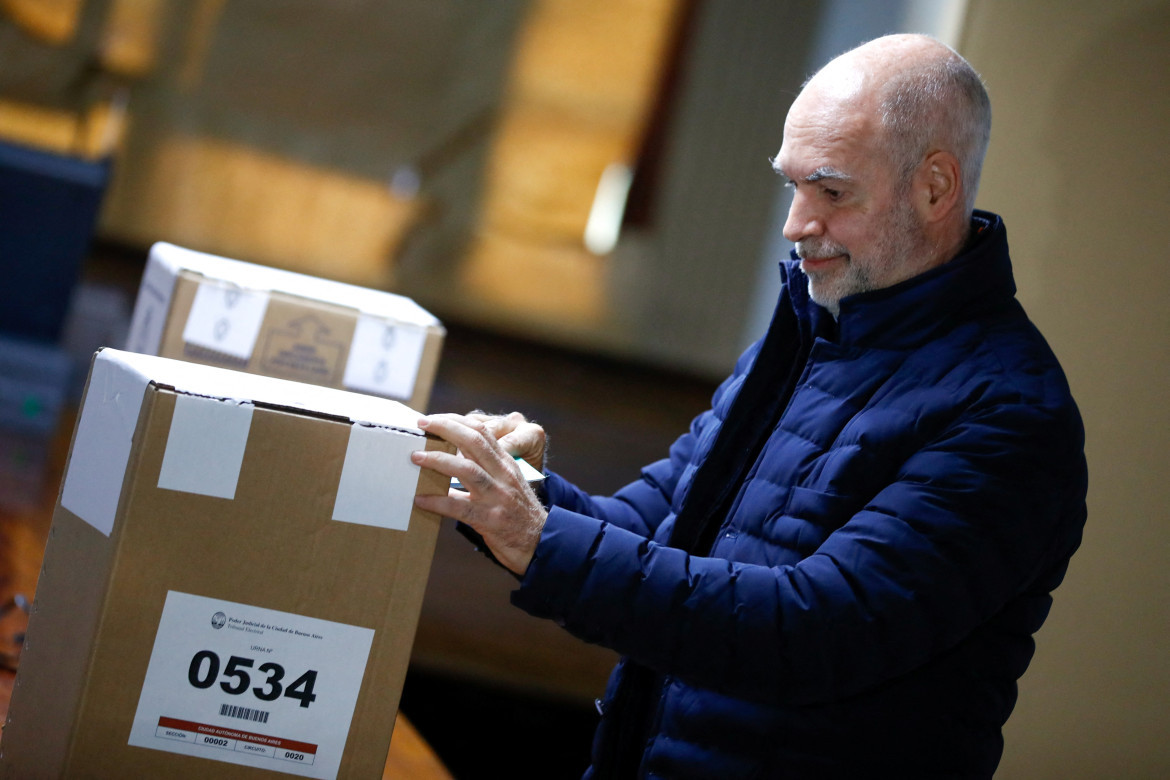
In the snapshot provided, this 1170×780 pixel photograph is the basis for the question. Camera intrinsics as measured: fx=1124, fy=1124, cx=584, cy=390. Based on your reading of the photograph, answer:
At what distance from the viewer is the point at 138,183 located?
6.26 meters

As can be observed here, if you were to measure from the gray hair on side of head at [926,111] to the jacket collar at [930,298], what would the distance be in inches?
4.0

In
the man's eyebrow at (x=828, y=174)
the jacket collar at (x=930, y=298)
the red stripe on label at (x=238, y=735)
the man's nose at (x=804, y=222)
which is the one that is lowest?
the red stripe on label at (x=238, y=735)

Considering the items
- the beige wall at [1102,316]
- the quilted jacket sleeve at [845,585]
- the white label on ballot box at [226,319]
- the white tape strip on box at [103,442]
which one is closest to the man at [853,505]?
the quilted jacket sleeve at [845,585]

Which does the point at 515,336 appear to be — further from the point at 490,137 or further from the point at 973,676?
the point at 973,676

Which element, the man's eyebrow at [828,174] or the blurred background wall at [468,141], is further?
the blurred background wall at [468,141]

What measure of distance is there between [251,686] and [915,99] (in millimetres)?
992

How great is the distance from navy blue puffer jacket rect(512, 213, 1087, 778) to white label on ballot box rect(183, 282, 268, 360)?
78 cm

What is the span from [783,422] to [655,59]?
570 centimetres

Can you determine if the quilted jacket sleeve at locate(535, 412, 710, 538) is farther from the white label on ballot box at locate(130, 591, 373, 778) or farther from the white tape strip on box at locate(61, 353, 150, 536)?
the white tape strip on box at locate(61, 353, 150, 536)

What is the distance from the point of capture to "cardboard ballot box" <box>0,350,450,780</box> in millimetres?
1030

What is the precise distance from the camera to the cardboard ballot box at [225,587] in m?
1.03

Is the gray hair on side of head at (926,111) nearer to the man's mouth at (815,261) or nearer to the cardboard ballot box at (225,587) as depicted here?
the man's mouth at (815,261)

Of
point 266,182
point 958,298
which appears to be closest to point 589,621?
point 958,298

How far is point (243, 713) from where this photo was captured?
1.07 meters
